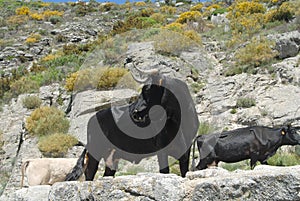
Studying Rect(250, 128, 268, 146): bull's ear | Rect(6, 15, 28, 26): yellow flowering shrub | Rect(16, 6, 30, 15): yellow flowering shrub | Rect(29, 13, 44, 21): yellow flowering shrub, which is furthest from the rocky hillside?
Rect(16, 6, 30, 15): yellow flowering shrub

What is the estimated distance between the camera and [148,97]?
5.56 meters

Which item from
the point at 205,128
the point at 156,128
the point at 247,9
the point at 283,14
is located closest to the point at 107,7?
the point at 247,9

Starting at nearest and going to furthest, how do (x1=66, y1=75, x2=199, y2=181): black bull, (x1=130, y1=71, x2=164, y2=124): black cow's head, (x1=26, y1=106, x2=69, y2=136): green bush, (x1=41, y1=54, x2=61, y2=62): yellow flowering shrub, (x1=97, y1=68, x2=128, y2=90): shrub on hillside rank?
(x1=130, y1=71, x2=164, y2=124): black cow's head
(x1=66, y1=75, x2=199, y2=181): black bull
(x1=26, y1=106, x2=69, y2=136): green bush
(x1=97, y1=68, x2=128, y2=90): shrub on hillside
(x1=41, y1=54, x2=61, y2=62): yellow flowering shrub

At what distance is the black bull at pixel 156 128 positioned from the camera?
563cm

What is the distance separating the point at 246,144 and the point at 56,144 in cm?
636

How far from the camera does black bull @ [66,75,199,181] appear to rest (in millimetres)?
5629

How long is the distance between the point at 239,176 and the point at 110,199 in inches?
52.6

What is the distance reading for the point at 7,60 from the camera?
1056 inches

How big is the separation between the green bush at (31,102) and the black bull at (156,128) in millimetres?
12127

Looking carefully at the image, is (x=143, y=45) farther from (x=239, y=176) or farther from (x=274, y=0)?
(x=239, y=176)

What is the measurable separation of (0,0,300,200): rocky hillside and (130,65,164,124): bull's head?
139cm

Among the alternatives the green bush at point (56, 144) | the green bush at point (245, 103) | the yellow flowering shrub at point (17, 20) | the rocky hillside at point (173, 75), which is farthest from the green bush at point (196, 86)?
the yellow flowering shrub at point (17, 20)

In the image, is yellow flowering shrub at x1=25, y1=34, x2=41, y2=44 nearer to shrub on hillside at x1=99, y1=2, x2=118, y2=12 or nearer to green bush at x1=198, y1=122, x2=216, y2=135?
shrub on hillside at x1=99, y1=2, x2=118, y2=12

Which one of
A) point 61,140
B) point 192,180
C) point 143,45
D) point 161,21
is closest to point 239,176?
point 192,180
